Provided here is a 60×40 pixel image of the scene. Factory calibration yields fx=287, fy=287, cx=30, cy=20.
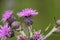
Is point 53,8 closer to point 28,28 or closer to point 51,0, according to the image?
point 51,0

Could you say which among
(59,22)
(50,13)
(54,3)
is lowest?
(59,22)

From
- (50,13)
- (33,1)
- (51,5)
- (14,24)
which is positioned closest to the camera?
(14,24)

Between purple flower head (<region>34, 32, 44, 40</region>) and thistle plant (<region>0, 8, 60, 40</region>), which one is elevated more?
thistle plant (<region>0, 8, 60, 40</region>)

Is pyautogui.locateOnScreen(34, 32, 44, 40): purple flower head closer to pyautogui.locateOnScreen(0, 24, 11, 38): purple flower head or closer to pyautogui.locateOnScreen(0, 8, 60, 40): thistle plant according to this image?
pyautogui.locateOnScreen(0, 8, 60, 40): thistle plant

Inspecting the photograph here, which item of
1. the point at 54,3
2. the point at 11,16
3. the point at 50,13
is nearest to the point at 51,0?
the point at 54,3

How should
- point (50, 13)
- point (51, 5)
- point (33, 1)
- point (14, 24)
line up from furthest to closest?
point (33, 1) < point (51, 5) < point (50, 13) < point (14, 24)

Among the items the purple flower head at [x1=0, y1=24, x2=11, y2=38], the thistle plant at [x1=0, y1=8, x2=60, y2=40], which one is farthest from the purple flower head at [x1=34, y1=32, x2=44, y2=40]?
the purple flower head at [x1=0, y1=24, x2=11, y2=38]

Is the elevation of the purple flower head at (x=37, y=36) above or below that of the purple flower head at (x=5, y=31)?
below

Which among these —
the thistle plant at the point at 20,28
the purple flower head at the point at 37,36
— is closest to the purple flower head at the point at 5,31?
the thistle plant at the point at 20,28

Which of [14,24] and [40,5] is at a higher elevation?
[40,5]

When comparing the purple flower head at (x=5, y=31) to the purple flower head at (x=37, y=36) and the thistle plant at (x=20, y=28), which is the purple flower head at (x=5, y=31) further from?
the purple flower head at (x=37, y=36)

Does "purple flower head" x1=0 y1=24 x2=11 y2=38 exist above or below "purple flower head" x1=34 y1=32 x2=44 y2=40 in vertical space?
above
